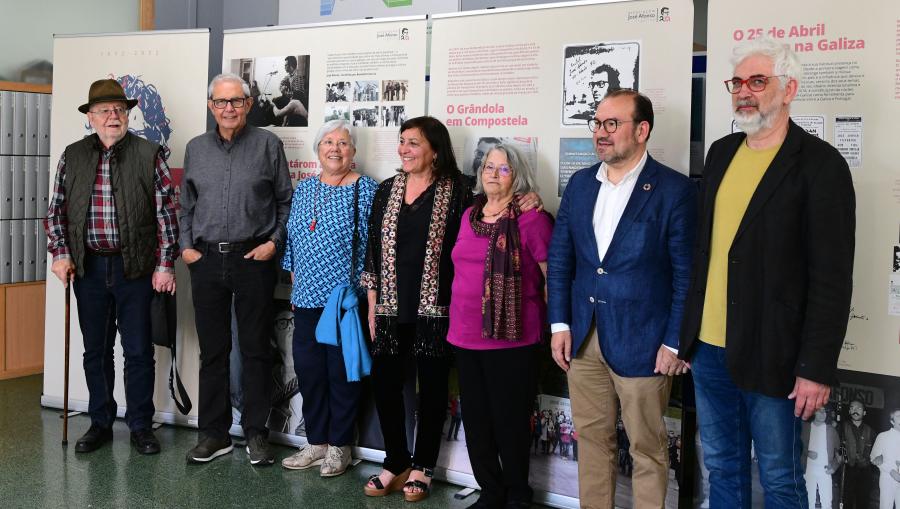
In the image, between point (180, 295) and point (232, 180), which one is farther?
point (180, 295)

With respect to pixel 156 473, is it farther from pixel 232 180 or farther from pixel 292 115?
pixel 292 115

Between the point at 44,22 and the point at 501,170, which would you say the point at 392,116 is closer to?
the point at 501,170

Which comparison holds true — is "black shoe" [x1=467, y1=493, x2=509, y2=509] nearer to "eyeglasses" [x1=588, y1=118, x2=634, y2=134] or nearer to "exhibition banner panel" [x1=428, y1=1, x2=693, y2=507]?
"exhibition banner panel" [x1=428, y1=1, x2=693, y2=507]

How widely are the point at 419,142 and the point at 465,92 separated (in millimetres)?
412

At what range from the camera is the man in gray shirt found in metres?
3.91

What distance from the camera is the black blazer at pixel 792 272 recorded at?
7.70 ft

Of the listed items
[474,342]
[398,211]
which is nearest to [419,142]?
[398,211]

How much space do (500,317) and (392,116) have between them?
1.29m

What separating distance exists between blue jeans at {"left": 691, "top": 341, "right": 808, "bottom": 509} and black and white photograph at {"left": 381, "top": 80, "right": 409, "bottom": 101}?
1.96m

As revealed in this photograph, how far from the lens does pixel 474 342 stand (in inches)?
128

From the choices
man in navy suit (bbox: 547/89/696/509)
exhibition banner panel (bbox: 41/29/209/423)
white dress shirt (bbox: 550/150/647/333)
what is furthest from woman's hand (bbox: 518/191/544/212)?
exhibition banner panel (bbox: 41/29/209/423)

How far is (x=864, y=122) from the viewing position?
2949 millimetres

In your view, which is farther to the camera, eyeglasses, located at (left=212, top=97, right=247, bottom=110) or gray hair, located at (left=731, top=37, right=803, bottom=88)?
eyeglasses, located at (left=212, top=97, right=247, bottom=110)

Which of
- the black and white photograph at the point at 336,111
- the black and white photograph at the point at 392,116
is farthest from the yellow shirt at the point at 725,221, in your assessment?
the black and white photograph at the point at 336,111
